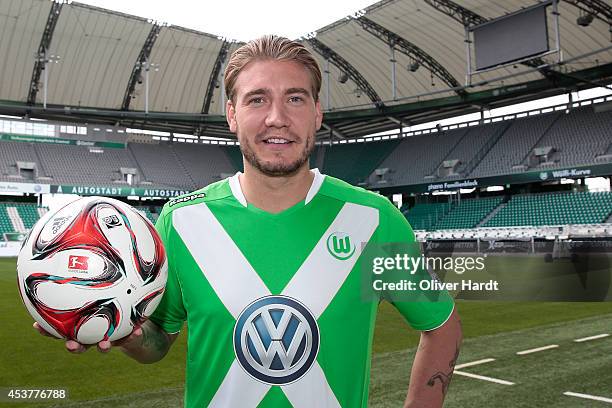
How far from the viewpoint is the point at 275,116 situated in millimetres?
2051

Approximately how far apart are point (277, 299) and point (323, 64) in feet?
114

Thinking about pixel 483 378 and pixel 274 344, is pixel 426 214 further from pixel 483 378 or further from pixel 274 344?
pixel 274 344

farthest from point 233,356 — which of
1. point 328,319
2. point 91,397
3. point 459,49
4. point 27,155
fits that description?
point 27,155

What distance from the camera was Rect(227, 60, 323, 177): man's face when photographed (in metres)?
2.08

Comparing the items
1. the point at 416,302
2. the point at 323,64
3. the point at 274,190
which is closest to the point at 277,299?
the point at 274,190

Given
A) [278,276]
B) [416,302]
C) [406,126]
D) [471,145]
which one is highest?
[406,126]

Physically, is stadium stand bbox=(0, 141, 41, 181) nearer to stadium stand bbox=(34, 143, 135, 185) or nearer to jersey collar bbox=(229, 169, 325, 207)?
stadium stand bbox=(34, 143, 135, 185)

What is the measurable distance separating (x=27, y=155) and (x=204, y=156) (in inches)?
537

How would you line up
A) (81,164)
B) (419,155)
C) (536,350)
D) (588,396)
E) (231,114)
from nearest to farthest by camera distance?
1. (231,114)
2. (588,396)
3. (536,350)
4. (81,164)
5. (419,155)

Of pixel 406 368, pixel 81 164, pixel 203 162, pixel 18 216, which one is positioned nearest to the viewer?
pixel 406 368

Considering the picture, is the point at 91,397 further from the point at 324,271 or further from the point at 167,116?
the point at 167,116

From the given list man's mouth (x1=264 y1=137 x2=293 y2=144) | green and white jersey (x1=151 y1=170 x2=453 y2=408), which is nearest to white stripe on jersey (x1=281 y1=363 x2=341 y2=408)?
green and white jersey (x1=151 y1=170 x2=453 y2=408)

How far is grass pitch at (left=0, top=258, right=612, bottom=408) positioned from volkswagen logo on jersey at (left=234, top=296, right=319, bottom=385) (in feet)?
11.6

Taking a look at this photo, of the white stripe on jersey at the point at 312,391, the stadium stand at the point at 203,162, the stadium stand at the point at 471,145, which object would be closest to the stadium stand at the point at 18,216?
the stadium stand at the point at 203,162
